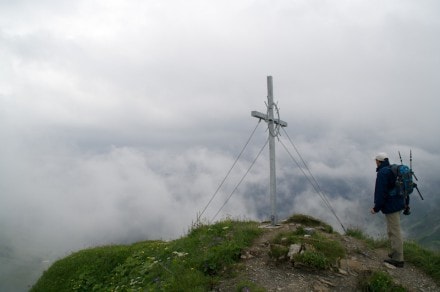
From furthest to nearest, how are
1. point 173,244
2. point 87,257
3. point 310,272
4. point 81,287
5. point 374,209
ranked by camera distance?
1. point 87,257
2. point 81,287
3. point 173,244
4. point 374,209
5. point 310,272

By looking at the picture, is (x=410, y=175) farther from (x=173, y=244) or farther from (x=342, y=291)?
(x=173, y=244)

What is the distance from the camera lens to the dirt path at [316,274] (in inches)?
376

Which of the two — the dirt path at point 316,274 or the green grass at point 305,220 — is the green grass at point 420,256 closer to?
the dirt path at point 316,274

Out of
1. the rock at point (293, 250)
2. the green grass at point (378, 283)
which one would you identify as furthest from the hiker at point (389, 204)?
the rock at point (293, 250)

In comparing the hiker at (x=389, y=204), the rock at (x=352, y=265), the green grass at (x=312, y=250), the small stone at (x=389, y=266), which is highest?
the hiker at (x=389, y=204)

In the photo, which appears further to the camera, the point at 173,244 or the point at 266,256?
the point at 173,244

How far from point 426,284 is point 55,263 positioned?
15847mm

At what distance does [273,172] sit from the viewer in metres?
14.1

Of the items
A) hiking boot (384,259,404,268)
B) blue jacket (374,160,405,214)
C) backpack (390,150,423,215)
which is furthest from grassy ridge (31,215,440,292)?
backpack (390,150,423,215)

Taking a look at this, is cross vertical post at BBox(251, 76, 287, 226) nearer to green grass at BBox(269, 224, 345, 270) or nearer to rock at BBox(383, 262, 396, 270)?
green grass at BBox(269, 224, 345, 270)

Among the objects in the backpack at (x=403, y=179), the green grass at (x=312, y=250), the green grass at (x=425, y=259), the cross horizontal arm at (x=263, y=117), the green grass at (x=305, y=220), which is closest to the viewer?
the green grass at (x=312, y=250)

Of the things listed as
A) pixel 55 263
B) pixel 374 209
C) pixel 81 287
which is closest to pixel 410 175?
pixel 374 209

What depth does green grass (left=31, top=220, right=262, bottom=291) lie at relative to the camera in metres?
10.5

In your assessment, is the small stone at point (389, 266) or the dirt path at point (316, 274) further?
the small stone at point (389, 266)
